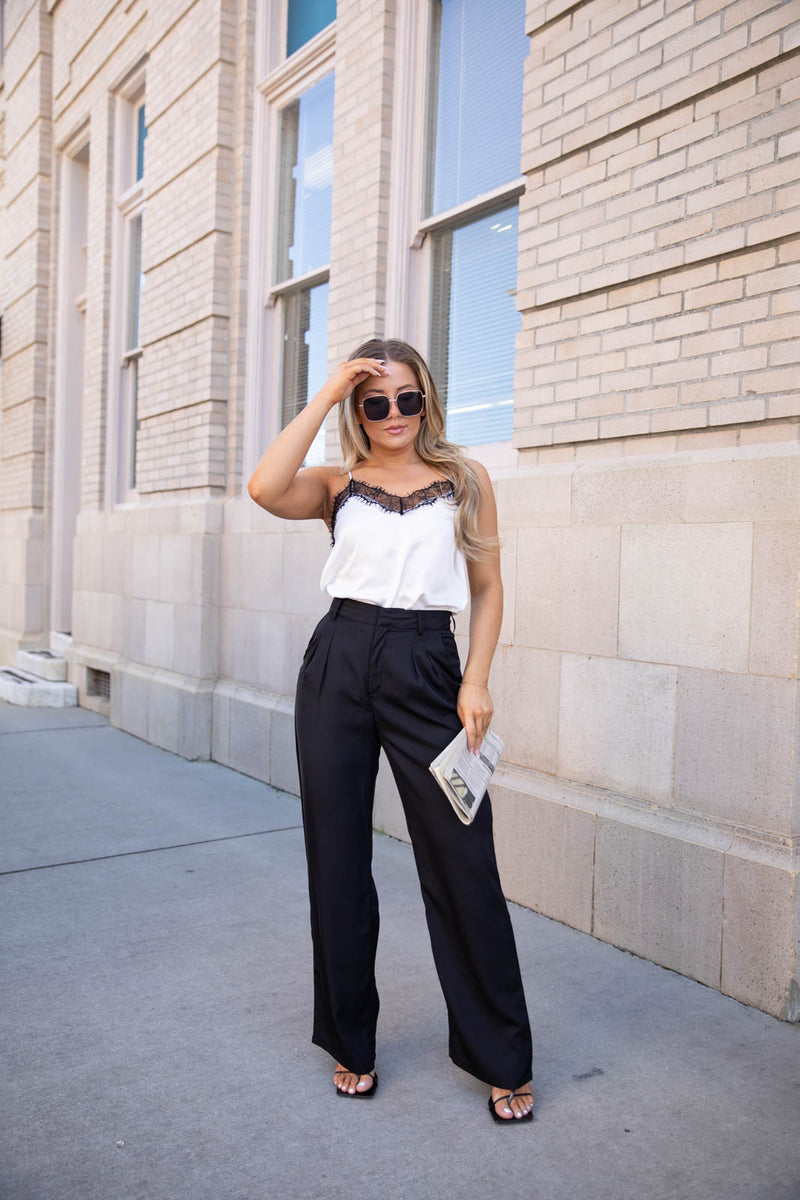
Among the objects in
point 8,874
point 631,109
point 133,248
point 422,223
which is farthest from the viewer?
point 133,248

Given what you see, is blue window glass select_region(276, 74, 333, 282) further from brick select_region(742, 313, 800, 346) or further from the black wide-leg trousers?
the black wide-leg trousers

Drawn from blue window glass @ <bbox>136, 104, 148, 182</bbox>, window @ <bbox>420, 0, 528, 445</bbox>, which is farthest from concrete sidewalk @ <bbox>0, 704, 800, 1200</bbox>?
blue window glass @ <bbox>136, 104, 148, 182</bbox>

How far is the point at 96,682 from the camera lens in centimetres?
912

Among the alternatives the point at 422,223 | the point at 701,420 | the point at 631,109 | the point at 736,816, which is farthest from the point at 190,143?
the point at 736,816

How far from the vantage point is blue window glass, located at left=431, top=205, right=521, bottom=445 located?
4996 millimetres

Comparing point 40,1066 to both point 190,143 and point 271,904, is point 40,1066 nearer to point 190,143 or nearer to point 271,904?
point 271,904

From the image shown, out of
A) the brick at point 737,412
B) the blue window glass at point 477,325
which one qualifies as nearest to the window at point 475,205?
the blue window glass at point 477,325

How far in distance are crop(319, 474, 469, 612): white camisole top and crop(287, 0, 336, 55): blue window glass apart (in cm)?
507

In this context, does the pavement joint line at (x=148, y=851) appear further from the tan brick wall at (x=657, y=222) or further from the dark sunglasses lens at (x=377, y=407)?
the dark sunglasses lens at (x=377, y=407)

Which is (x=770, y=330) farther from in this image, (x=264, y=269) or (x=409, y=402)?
(x=264, y=269)

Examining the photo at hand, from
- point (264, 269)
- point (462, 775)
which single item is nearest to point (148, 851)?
point (462, 775)

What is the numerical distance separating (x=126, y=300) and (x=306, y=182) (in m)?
3.11

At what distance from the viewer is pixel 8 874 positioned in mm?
4590

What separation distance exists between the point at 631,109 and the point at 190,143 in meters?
4.53
